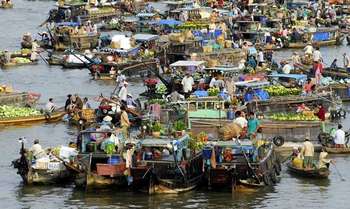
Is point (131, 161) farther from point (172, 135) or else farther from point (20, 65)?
point (20, 65)

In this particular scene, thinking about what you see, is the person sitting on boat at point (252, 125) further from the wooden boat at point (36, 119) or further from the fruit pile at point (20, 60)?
the fruit pile at point (20, 60)

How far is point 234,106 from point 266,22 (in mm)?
26981

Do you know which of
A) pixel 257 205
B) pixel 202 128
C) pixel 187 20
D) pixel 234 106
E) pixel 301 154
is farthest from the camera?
pixel 187 20

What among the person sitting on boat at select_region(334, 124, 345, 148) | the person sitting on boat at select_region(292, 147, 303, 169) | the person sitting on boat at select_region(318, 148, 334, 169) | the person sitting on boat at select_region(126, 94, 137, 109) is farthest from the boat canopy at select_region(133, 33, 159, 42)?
the person sitting on boat at select_region(318, 148, 334, 169)

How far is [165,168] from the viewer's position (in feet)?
103

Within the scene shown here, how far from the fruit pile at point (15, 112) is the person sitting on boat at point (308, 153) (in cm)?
1157

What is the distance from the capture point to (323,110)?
39.4 metres

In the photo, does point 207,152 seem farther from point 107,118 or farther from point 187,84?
point 187,84

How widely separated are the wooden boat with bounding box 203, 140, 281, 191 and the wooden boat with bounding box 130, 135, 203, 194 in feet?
1.41

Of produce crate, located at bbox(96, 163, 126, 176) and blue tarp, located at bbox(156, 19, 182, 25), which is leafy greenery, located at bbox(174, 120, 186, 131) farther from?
blue tarp, located at bbox(156, 19, 182, 25)

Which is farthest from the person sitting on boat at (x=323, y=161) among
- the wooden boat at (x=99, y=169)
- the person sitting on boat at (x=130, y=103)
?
the person sitting on boat at (x=130, y=103)

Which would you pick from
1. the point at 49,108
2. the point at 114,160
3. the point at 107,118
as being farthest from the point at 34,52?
the point at 114,160

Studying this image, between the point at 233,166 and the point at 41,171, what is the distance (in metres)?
4.95

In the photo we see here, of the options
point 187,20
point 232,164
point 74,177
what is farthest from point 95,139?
point 187,20
